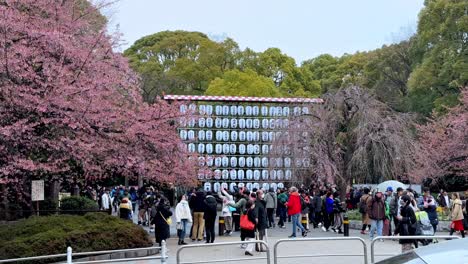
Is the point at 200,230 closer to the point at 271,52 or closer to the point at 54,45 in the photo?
the point at 54,45

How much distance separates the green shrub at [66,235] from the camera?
49.3ft

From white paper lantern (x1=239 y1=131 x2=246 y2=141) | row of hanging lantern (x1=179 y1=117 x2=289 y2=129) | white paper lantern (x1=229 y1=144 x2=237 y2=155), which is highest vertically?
row of hanging lantern (x1=179 y1=117 x2=289 y2=129)

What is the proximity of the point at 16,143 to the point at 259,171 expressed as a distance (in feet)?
76.2

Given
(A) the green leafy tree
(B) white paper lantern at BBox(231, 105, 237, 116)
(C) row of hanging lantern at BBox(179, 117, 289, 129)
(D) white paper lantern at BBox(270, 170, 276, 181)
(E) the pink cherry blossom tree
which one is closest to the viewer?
(E) the pink cherry blossom tree

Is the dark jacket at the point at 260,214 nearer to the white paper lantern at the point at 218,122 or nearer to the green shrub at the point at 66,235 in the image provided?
the green shrub at the point at 66,235

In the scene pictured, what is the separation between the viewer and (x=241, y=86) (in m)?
51.8

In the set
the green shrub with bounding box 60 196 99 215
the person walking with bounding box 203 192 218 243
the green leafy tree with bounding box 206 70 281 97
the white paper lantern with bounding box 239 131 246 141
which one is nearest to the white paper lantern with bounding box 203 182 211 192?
the white paper lantern with bounding box 239 131 246 141

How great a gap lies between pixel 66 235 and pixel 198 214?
253 inches

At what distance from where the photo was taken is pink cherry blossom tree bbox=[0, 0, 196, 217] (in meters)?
17.9

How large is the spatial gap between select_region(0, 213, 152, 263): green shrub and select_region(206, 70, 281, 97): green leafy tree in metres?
34.0

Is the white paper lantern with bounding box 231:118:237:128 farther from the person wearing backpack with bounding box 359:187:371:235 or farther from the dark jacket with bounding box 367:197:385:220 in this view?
the dark jacket with bounding box 367:197:385:220

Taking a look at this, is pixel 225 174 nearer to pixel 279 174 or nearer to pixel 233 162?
pixel 233 162

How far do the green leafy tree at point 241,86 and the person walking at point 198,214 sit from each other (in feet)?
98.5

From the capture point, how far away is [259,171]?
1555 inches
